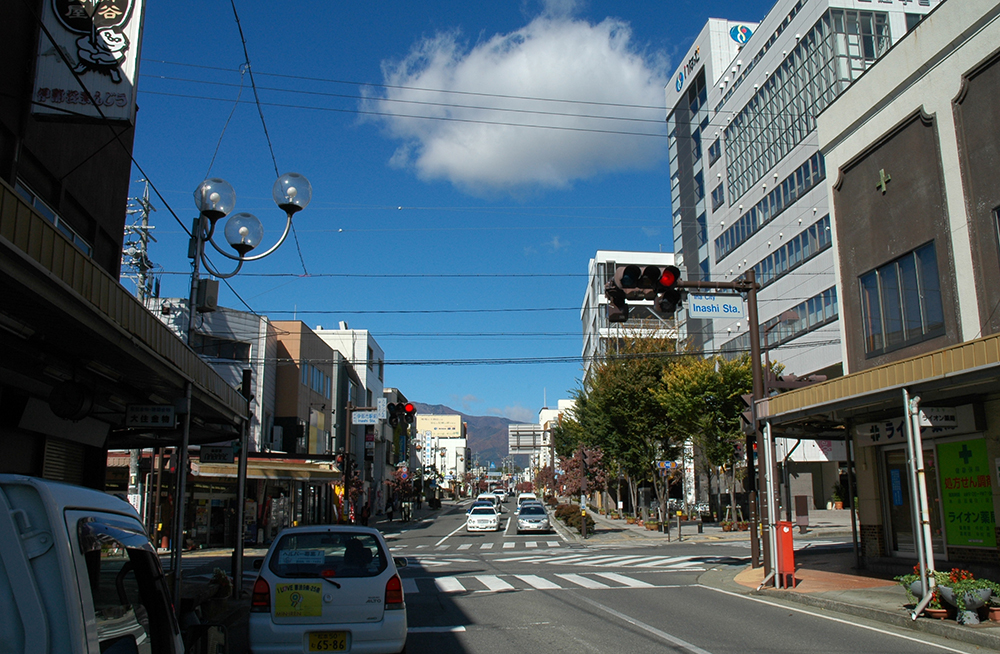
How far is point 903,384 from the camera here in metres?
11.7

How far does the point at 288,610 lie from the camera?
7.69 meters

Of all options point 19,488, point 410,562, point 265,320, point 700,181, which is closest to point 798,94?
point 700,181

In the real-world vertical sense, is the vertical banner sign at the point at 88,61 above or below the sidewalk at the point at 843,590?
above

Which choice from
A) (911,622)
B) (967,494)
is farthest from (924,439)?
(911,622)

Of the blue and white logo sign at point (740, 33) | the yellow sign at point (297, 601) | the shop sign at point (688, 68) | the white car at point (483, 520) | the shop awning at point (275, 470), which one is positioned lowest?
the white car at point (483, 520)

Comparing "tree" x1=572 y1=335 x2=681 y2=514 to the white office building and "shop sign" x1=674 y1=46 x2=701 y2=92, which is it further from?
"shop sign" x1=674 y1=46 x2=701 y2=92

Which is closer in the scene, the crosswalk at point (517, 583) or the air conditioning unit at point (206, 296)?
the air conditioning unit at point (206, 296)

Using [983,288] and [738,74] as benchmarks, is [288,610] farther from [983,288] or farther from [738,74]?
[738,74]

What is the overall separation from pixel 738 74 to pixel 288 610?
58062 millimetres

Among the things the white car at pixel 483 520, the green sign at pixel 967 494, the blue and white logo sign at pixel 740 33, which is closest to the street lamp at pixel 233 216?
the green sign at pixel 967 494

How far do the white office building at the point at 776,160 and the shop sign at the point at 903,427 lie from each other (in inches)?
895

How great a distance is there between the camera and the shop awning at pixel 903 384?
10453mm

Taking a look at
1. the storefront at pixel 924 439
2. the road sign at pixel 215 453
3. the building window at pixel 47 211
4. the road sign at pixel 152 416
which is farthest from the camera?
the road sign at pixel 215 453

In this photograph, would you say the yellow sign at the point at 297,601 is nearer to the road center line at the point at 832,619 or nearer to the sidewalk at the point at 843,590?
the road center line at the point at 832,619
